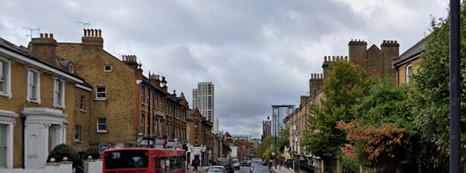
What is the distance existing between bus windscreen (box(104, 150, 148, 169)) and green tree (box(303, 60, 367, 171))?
13.5 meters

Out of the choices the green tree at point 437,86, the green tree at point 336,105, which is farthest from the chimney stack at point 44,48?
the green tree at point 437,86

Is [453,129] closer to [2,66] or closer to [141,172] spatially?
[141,172]

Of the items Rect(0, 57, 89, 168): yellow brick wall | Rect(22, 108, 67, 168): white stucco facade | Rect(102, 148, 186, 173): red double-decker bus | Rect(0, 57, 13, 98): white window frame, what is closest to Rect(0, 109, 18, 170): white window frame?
Rect(0, 57, 89, 168): yellow brick wall

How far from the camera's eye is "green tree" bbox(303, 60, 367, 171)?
34.3 meters

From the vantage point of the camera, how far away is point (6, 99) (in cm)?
2664

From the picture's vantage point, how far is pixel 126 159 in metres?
26.2

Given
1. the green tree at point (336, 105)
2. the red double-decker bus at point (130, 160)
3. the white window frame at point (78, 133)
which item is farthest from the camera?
the white window frame at point (78, 133)

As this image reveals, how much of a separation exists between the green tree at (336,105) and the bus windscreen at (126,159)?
13485 mm

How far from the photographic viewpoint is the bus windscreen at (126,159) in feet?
85.0

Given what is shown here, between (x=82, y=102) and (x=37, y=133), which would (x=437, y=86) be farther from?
(x=82, y=102)

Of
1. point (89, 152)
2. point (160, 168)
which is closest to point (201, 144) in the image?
point (89, 152)

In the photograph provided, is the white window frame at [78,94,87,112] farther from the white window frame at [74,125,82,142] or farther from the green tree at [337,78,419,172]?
the green tree at [337,78,419,172]

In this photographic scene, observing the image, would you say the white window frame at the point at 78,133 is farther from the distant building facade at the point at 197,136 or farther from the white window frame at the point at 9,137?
the distant building facade at the point at 197,136

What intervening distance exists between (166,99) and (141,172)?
112ft
